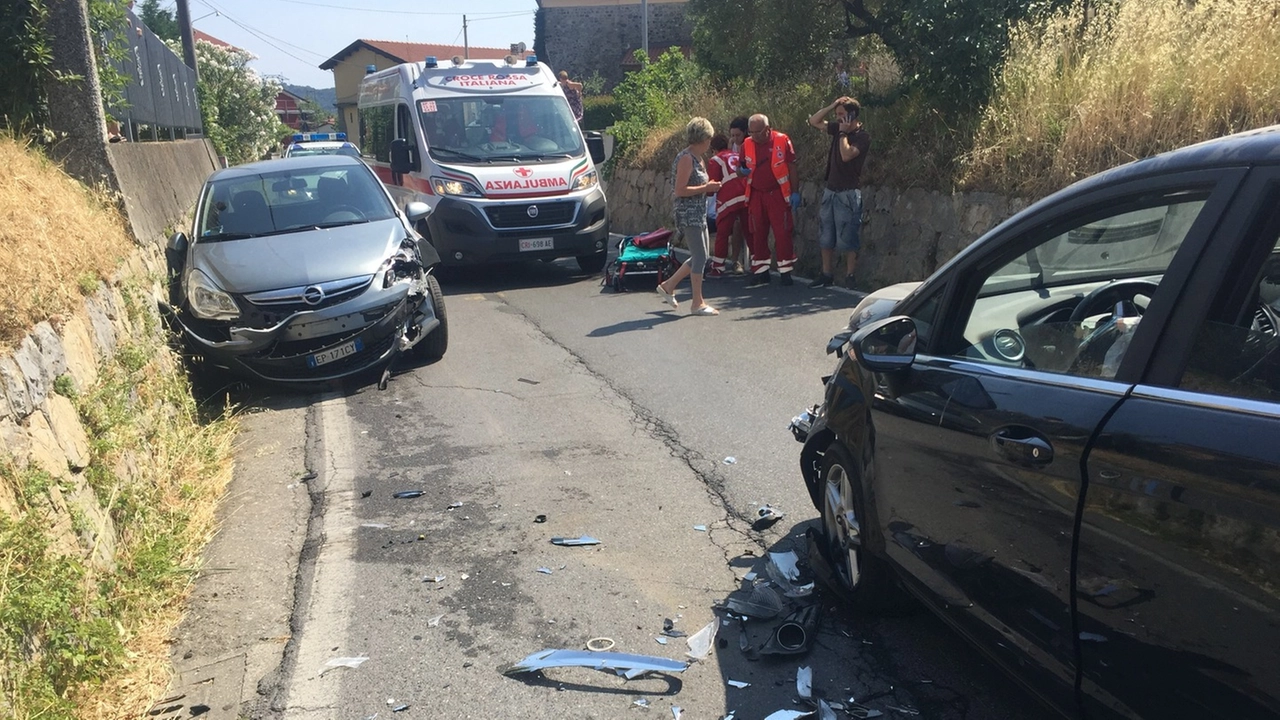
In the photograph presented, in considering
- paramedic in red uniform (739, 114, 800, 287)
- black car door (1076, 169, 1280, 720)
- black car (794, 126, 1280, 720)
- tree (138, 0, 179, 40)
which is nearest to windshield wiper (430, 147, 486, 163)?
paramedic in red uniform (739, 114, 800, 287)

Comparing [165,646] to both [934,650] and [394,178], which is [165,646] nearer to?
[934,650]

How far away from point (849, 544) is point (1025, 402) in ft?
4.51

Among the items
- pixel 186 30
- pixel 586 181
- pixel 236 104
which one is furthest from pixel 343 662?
pixel 236 104

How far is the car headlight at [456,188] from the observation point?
12.7 metres

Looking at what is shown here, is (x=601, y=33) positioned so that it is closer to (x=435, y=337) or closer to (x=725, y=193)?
(x=725, y=193)

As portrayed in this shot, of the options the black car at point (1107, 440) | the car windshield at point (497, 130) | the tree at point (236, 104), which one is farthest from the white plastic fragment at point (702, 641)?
the tree at point (236, 104)

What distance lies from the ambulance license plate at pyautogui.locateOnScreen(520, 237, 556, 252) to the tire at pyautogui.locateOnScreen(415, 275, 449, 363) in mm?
3879

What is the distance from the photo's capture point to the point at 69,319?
5.32 metres

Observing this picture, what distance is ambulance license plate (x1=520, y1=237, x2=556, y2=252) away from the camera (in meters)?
12.8

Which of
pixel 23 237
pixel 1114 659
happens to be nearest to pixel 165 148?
pixel 23 237

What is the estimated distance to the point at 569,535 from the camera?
5.04 meters

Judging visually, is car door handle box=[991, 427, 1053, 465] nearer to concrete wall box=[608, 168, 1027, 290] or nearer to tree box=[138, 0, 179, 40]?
concrete wall box=[608, 168, 1027, 290]

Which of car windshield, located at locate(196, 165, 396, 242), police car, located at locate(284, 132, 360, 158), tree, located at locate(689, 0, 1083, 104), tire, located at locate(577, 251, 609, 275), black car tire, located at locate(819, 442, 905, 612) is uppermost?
tree, located at locate(689, 0, 1083, 104)

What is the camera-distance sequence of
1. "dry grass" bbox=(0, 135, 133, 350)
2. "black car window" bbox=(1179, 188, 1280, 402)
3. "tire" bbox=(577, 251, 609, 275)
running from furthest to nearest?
"tire" bbox=(577, 251, 609, 275), "dry grass" bbox=(0, 135, 133, 350), "black car window" bbox=(1179, 188, 1280, 402)
